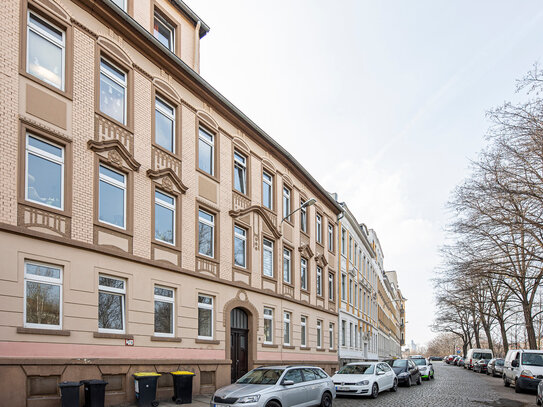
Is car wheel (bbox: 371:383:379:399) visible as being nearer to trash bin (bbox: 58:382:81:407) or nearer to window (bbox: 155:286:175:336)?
window (bbox: 155:286:175:336)

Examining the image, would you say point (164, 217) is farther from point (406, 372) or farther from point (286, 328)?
point (406, 372)

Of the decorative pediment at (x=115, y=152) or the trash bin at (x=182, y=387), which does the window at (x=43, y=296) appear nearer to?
the decorative pediment at (x=115, y=152)

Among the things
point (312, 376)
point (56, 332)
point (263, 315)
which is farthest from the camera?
point (263, 315)

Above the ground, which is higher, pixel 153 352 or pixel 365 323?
pixel 153 352

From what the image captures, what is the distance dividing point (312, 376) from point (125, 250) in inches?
251

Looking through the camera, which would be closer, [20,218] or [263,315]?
[20,218]

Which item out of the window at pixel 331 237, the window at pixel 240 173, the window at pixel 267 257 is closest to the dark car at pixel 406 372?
the window at pixel 267 257

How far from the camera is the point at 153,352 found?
16.4 meters

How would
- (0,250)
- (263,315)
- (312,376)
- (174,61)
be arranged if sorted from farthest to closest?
(263,315) < (174,61) < (312,376) < (0,250)

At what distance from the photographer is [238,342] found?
22094mm

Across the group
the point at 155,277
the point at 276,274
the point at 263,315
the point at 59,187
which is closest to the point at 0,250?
the point at 59,187

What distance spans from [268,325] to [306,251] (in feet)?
20.9

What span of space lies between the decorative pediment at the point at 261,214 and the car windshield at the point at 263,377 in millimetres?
8001

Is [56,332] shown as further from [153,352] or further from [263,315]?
[263,315]
